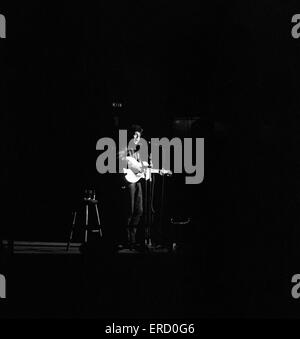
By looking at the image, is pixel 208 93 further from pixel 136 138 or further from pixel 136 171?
pixel 136 171

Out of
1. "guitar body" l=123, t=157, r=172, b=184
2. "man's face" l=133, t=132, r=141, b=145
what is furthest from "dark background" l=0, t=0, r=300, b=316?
"man's face" l=133, t=132, r=141, b=145

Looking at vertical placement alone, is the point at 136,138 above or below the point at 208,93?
below

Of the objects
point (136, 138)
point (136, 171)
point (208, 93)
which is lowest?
point (136, 171)

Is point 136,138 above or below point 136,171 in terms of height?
above

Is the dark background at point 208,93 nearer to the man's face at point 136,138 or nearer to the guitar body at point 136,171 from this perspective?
the guitar body at point 136,171

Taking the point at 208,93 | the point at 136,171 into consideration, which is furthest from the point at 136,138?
the point at 208,93

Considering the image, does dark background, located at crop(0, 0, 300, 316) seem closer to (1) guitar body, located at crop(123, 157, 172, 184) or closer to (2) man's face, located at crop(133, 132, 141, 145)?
(1) guitar body, located at crop(123, 157, 172, 184)

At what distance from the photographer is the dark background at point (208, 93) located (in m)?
4.43

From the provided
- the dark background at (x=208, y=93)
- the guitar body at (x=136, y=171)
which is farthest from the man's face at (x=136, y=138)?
the dark background at (x=208, y=93)

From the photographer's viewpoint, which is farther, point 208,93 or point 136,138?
point 136,138

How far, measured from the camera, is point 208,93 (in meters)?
5.34

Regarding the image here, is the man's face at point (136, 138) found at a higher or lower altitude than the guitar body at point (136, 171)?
higher

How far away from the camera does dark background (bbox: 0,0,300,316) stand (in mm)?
4434
